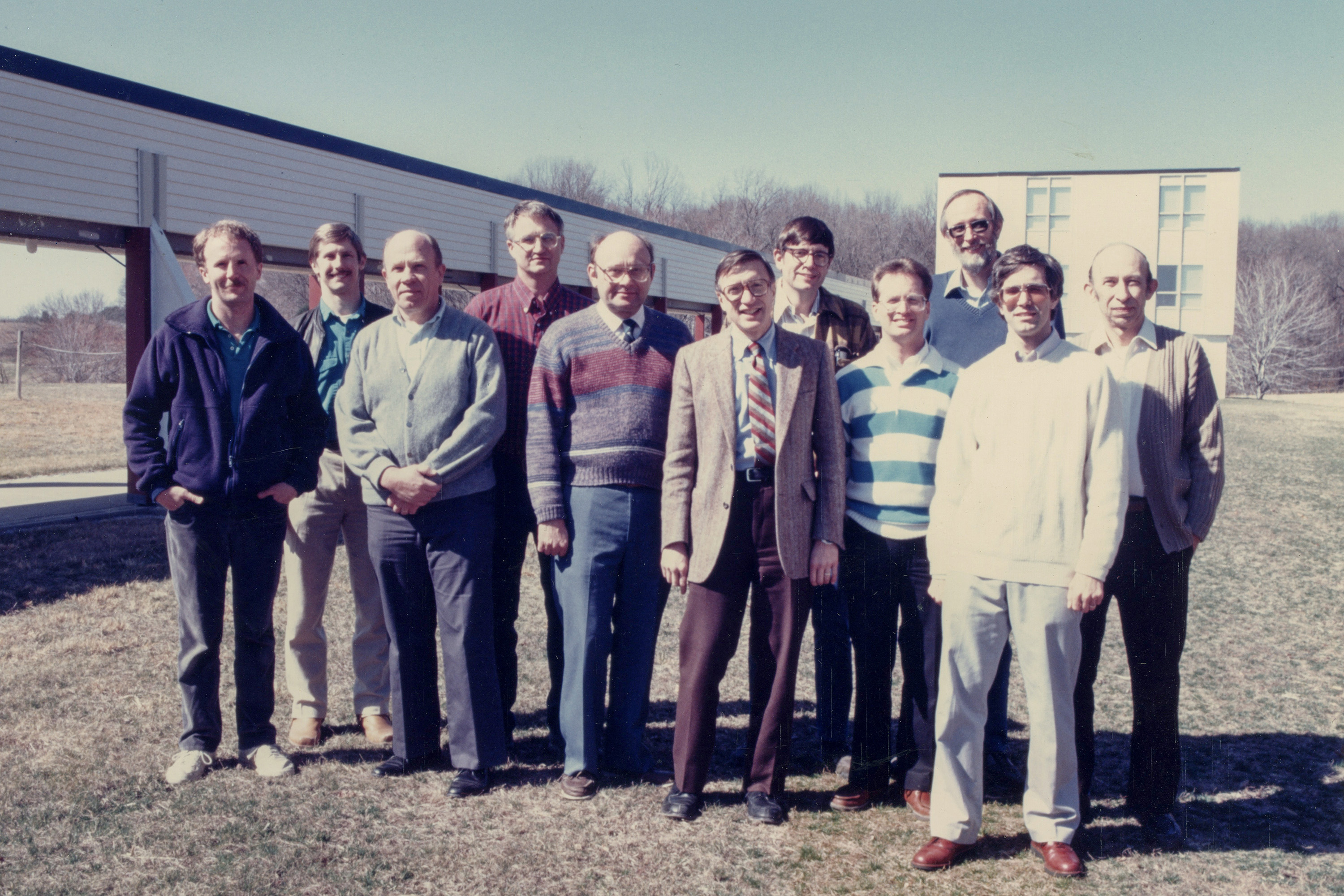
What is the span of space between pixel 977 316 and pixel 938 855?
2.06 m

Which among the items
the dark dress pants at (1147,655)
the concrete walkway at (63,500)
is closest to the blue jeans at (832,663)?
the dark dress pants at (1147,655)

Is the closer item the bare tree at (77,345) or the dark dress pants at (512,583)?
the dark dress pants at (512,583)

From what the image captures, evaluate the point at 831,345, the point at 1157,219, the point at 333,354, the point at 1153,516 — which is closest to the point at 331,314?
the point at 333,354

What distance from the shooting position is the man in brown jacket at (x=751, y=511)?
332cm

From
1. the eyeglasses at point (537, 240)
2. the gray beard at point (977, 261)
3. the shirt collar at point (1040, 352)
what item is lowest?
the shirt collar at point (1040, 352)

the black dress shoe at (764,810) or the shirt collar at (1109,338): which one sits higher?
the shirt collar at (1109,338)

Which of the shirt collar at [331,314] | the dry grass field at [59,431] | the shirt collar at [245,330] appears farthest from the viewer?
the dry grass field at [59,431]

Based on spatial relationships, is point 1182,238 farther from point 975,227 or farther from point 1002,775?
point 1002,775

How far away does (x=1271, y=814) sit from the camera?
347 cm

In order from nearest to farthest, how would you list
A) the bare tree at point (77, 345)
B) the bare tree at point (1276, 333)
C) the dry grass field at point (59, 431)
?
the dry grass field at point (59, 431) → the bare tree at point (77, 345) → the bare tree at point (1276, 333)

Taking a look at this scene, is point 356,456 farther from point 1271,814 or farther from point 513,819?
point 1271,814

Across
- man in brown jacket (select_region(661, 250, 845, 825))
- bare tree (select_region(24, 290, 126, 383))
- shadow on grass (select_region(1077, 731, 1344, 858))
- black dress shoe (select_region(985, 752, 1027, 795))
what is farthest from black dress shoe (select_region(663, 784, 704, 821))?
bare tree (select_region(24, 290, 126, 383))

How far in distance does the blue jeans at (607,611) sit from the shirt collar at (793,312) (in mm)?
1016

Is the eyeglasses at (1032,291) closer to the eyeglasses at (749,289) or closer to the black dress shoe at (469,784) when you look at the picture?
the eyeglasses at (749,289)
